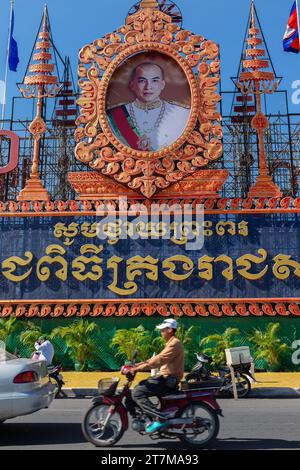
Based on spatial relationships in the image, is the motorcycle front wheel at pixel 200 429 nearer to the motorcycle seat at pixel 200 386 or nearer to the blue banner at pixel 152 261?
the motorcycle seat at pixel 200 386

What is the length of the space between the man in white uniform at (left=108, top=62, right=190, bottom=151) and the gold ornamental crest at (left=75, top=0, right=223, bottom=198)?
3cm

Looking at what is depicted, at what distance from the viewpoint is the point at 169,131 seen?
16.6m

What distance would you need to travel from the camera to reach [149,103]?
55.4 ft

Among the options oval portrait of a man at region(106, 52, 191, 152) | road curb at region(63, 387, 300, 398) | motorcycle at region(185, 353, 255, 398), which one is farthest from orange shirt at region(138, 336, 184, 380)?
oval portrait of a man at region(106, 52, 191, 152)

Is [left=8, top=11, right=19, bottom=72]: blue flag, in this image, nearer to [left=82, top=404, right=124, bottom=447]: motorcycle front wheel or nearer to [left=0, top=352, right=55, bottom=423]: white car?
[left=0, top=352, right=55, bottom=423]: white car

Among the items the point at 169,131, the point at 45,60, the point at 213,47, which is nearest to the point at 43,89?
the point at 45,60

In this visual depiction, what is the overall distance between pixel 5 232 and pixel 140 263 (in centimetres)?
488

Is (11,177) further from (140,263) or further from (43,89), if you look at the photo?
(140,263)

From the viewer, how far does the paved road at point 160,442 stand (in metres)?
5.80

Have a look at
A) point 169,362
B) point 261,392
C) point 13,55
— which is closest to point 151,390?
point 169,362

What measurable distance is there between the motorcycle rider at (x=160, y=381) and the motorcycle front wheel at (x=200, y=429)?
300 millimetres

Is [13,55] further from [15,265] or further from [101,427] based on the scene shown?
[101,427]

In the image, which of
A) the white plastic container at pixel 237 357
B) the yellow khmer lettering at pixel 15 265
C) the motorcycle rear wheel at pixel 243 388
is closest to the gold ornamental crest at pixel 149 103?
the yellow khmer lettering at pixel 15 265

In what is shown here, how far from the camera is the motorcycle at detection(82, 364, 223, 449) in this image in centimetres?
573
